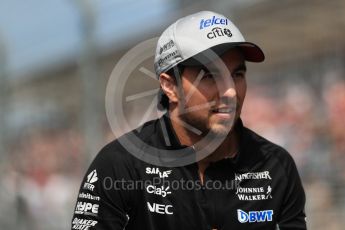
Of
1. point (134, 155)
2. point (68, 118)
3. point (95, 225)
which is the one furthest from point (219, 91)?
point (68, 118)

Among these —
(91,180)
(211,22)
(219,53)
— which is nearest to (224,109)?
(219,53)

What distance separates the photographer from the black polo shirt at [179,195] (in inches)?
124

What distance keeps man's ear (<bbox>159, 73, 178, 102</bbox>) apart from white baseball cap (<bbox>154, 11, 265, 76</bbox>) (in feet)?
0.11

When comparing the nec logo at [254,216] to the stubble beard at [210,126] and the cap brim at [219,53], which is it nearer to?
the stubble beard at [210,126]

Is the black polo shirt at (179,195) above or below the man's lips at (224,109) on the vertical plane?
below

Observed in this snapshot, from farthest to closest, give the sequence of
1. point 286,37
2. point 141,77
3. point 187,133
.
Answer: point 286,37 < point 141,77 < point 187,133

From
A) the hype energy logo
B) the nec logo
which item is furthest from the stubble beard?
the hype energy logo

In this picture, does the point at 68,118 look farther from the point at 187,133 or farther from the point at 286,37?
the point at 187,133

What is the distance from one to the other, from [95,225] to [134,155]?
335mm

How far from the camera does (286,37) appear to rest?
263 inches

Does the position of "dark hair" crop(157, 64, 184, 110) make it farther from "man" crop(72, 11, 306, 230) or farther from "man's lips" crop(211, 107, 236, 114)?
"man's lips" crop(211, 107, 236, 114)

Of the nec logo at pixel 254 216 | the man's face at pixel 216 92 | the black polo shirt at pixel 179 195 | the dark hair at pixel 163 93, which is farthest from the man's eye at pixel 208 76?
the nec logo at pixel 254 216

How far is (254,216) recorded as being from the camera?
321 cm

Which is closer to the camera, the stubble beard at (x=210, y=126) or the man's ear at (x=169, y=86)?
the stubble beard at (x=210, y=126)
